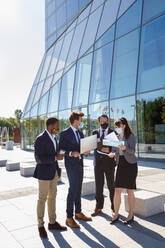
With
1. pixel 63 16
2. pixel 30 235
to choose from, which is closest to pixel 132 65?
pixel 30 235

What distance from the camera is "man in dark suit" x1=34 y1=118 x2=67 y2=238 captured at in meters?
4.04

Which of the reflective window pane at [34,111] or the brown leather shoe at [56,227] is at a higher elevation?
the reflective window pane at [34,111]

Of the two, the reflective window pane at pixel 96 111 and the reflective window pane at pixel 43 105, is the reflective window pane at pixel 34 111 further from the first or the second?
the reflective window pane at pixel 96 111

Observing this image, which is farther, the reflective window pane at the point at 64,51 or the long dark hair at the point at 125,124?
the reflective window pane at the point at 64,51

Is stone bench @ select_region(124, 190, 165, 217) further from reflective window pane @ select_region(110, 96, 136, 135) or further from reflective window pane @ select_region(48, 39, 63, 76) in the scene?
reflective window pane @ select_region(48, 39, 63, 76)

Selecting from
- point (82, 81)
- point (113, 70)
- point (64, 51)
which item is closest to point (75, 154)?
point (113, 70)

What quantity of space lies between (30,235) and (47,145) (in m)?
1.53

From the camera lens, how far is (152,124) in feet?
42.4

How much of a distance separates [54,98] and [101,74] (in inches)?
271

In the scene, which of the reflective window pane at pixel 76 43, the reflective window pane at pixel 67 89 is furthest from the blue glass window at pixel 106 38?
the reflective window pane at pixel 67 89

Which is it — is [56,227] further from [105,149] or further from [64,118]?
[64,118]

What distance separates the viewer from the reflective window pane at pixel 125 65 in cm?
1365

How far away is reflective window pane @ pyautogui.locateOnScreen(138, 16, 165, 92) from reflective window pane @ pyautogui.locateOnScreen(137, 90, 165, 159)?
59 cm

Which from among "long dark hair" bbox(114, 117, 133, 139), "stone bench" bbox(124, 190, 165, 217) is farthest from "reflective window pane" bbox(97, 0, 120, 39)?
"stone bench" bbox(124, 190, 165, 217)
